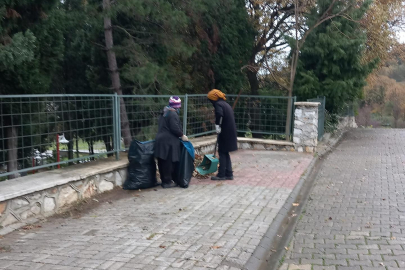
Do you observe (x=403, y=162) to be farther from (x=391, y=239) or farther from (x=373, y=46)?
(x=373, y=46)

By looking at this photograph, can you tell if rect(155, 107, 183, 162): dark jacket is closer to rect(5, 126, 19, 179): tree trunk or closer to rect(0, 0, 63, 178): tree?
rect(0, 0, 63, 178): tree

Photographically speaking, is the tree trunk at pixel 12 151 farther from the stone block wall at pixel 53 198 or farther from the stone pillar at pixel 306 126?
the stone pillar at pixel 306 126

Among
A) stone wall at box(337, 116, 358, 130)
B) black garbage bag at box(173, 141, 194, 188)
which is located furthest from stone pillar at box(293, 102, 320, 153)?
stone wall at box(337, 116, 358, 130)

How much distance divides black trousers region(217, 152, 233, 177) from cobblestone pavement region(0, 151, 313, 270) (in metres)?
0.48

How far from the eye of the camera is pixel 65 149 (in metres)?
7.48

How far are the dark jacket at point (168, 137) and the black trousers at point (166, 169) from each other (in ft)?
0.36

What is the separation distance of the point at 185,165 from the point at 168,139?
1.83 ft

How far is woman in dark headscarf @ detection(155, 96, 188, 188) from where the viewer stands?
7.43 metres

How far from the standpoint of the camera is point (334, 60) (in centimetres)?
1479

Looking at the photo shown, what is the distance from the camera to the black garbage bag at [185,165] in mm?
7633

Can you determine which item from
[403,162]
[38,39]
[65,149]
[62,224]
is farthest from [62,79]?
[403,162]

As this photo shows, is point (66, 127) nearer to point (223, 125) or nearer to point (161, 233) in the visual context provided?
point (161, 233)

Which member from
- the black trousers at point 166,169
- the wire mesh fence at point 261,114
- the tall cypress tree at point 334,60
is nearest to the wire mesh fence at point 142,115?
the black trousers at point 166,169

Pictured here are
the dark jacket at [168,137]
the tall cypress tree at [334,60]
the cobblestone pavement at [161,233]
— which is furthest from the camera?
the tall cypress tree at [334,60]
